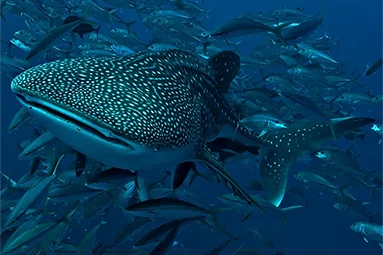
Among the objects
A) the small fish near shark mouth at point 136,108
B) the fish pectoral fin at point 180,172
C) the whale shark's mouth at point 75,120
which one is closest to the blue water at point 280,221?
the small fish near shark mouth at point 136,108

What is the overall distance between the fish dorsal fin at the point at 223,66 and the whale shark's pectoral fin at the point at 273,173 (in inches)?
30.4

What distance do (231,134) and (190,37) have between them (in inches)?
255

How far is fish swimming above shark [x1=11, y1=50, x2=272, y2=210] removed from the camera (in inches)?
81.7

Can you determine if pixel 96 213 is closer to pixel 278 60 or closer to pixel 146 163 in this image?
pixel 146 163

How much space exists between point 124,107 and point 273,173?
6.82ft

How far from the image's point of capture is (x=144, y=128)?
2182 millimetres

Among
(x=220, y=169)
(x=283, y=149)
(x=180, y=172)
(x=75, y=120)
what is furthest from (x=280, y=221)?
(x=75, y=120)

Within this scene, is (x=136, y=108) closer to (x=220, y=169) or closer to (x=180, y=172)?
(x=220, y=169)

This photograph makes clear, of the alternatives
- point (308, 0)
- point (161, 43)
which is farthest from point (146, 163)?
point (308, 0)

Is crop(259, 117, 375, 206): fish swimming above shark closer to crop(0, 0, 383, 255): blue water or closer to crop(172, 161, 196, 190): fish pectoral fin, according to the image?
crop(172, 161, 196, 190): fish pectoral fin

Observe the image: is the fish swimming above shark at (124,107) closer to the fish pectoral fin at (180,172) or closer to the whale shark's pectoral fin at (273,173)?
the fish pectoral fin at (180,172)

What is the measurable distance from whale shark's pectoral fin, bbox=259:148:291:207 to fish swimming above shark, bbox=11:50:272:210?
3.22ft

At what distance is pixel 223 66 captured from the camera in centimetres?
400

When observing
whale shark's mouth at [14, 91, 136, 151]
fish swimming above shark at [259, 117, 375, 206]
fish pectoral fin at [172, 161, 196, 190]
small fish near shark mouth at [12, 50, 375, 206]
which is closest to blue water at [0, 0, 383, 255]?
fish swimming above shark at [259, 117, 375, 206]
